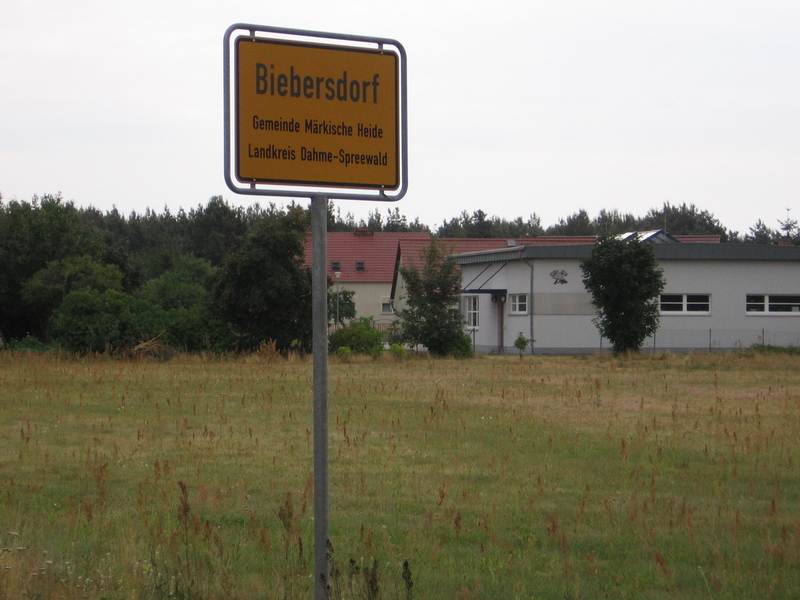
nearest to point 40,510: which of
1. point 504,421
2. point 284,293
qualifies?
point 504,421

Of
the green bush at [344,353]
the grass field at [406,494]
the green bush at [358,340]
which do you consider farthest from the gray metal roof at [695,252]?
the grass field at [406,494]

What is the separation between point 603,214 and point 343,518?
128315 mm

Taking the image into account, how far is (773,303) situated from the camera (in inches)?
1594

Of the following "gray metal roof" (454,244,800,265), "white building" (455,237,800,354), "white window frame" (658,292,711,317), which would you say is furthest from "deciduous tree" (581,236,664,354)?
"white window frame" (658,292,711,317)

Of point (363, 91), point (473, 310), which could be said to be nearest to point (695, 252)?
point (473, 310)

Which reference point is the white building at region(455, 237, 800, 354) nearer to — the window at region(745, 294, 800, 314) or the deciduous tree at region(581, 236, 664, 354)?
the window at region(745, 294, 800, 314)

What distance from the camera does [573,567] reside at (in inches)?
234

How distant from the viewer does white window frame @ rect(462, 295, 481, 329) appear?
45.4 m

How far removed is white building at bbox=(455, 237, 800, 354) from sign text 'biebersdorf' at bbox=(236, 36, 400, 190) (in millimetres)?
35059

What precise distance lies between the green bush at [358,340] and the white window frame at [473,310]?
12.8 metres

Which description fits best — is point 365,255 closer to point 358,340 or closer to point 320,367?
point 358,340

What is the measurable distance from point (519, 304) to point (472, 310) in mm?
5664

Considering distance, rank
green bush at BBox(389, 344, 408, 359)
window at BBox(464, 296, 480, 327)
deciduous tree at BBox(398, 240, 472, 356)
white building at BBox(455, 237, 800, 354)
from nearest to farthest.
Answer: green bush at BBox(389, 344, 408, 359) < deciduous tree at BBox(398, 240, 472, 356) < white building at BBox(455, 237, 800, 354) < window at BBox(464, 296, 480, 327)

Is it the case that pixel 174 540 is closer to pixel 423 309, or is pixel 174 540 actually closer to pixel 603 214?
pixel 423 309
